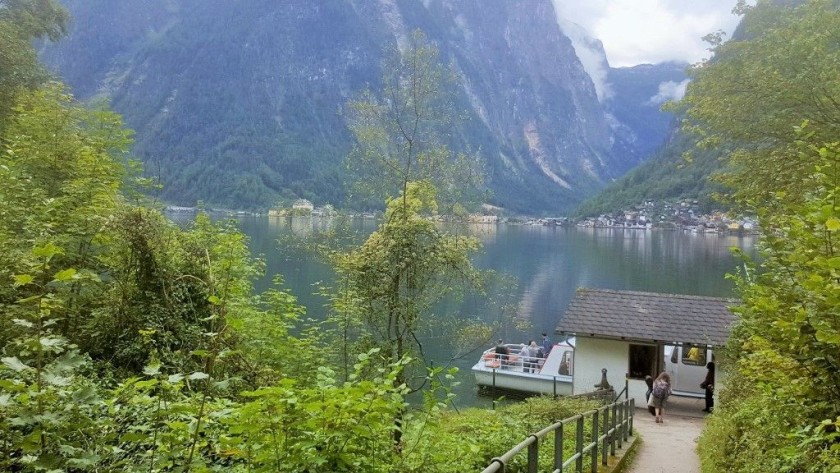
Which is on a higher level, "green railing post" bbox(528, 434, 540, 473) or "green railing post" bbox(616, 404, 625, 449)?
"green railing post" bbox(528, 434, 540, 473)

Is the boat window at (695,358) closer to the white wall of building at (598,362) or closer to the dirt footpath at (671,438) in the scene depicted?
the dirt footpath at (671,438)

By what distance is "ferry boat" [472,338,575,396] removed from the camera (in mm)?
25172

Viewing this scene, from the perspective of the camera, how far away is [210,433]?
5.48 meters

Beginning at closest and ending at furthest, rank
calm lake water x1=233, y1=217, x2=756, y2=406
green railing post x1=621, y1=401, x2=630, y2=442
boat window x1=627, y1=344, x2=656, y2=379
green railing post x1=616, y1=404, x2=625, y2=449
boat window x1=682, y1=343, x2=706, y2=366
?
green railing post x1=616, y1=404, x2=625, y2=449 → green railing post x1=621, y1=401, x2=630, y2=442 → calm lake water x1=233, y1=217, x2=756, y2=406 → boat window x1=627, y1=344, x2=656, y2=379 → boat window x1=682, y1=343, x2=706, y2=366

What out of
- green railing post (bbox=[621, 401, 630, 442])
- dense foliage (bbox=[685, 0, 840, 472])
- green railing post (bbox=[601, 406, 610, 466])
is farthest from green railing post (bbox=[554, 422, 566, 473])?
green railing post (bbox=[621, 401, 630, 442])

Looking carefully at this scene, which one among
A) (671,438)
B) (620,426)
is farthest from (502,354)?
(620,426)

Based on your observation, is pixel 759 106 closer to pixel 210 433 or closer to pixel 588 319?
pixel 588 319

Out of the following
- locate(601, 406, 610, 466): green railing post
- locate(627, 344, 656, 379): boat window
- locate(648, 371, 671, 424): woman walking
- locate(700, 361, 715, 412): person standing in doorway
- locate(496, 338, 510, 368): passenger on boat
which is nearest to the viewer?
locate(601, 406, 610, 466): green railing post

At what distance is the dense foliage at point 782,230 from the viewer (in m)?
4.14

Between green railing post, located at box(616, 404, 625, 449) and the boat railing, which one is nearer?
green railing post, located at box(616, 404, 625, 449)

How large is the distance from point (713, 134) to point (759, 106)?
1926mm

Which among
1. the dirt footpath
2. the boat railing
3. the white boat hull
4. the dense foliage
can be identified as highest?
the dense foliage

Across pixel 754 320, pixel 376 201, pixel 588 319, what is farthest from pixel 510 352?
pixel 754 320

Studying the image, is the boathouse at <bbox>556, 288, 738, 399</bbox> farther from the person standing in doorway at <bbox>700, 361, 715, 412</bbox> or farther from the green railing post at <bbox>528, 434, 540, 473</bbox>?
the green railing post at <bbox>528, 434, 540, 473</bbox>
